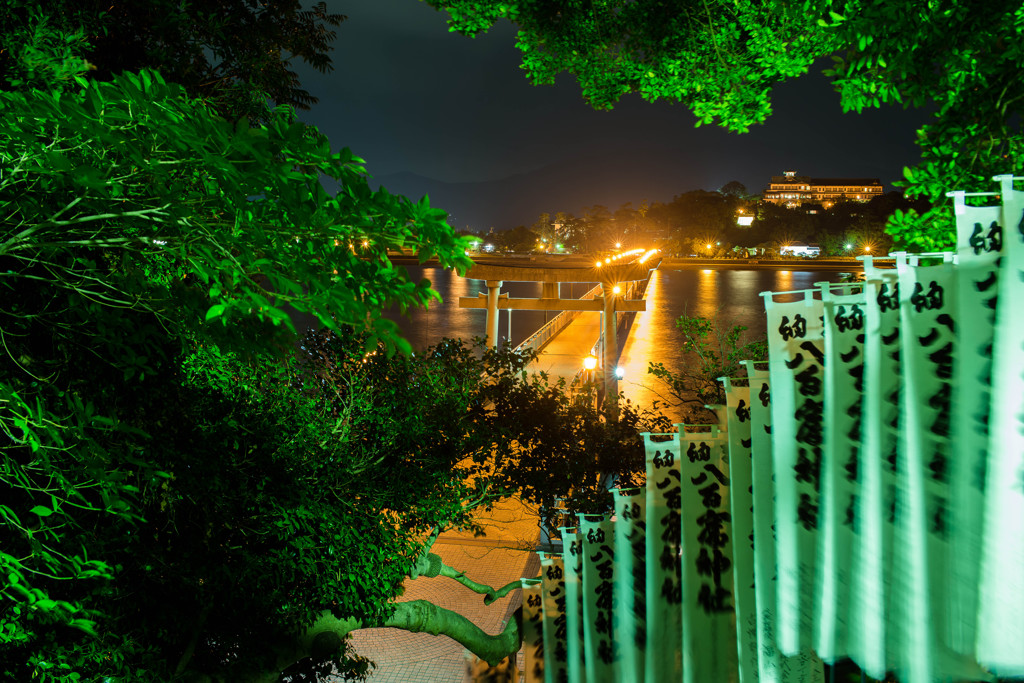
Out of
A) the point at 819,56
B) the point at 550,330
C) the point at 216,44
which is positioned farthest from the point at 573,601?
the point at 550,330

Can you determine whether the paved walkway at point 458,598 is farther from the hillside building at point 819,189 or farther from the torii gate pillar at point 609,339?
the hillside building at point 819,189

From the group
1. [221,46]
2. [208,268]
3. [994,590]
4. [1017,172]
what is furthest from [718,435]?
[221,46]

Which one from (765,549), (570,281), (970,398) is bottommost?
(765,549)

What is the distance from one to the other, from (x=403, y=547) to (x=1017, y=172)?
5.77 meters

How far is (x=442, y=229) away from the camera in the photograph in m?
2.74

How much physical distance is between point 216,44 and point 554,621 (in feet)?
25.1

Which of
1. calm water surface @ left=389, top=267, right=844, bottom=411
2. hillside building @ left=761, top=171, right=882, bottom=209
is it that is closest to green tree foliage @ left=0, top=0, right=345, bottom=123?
calm water surface @ left=389, top=267, right=844, bottom=411

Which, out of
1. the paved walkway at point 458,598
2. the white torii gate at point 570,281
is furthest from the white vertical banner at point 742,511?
the white torii gate at point 570,281

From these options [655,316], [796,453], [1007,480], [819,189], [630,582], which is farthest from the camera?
[819,189]

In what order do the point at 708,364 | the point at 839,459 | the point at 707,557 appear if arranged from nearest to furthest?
the point at 839,459, the point at 707,557, the point at 708,364

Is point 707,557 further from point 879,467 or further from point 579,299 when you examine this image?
point 579,299

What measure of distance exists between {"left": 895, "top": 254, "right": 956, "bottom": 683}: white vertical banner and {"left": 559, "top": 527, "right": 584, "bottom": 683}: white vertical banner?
3.36 metres

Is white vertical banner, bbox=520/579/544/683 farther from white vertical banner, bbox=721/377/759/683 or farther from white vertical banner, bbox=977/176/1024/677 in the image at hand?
white vertical banner, bbox=977/176/1024/677

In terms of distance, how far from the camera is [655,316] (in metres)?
54.8
